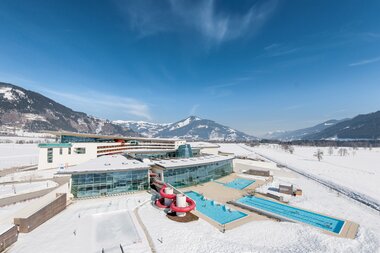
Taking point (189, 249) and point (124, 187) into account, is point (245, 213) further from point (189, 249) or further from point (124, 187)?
point (124, 187)

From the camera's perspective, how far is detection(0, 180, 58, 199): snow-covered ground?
27797mm

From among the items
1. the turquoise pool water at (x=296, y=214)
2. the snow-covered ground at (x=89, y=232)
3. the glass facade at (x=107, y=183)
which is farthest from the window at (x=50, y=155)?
the turquoise pool water at (x=296, y=214)

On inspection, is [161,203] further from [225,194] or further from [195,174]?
[195,174]

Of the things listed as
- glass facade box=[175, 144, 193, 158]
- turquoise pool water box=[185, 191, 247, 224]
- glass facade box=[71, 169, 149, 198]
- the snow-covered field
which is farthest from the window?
turquoise pool water box=[185, 191, 247, 224]

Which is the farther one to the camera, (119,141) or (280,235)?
(119,141)

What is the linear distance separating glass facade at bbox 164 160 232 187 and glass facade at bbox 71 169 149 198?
520 centimetres

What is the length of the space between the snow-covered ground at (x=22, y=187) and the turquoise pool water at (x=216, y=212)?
25.1 meters

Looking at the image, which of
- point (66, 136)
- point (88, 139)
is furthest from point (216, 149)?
point (66, 136)

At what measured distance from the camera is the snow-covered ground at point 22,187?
27.8 metres

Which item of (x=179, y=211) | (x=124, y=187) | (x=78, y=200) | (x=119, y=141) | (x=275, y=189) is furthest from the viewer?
(x=119, y=141)

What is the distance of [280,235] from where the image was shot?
21.5 m

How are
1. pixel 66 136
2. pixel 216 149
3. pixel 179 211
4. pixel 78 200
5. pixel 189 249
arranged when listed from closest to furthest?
pixel 189 249 < pixel 179 211 < pixel 78 200 < pixel 66 136 < pixel 216 149

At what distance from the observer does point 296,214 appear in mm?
27719

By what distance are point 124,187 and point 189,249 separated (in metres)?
20.1
